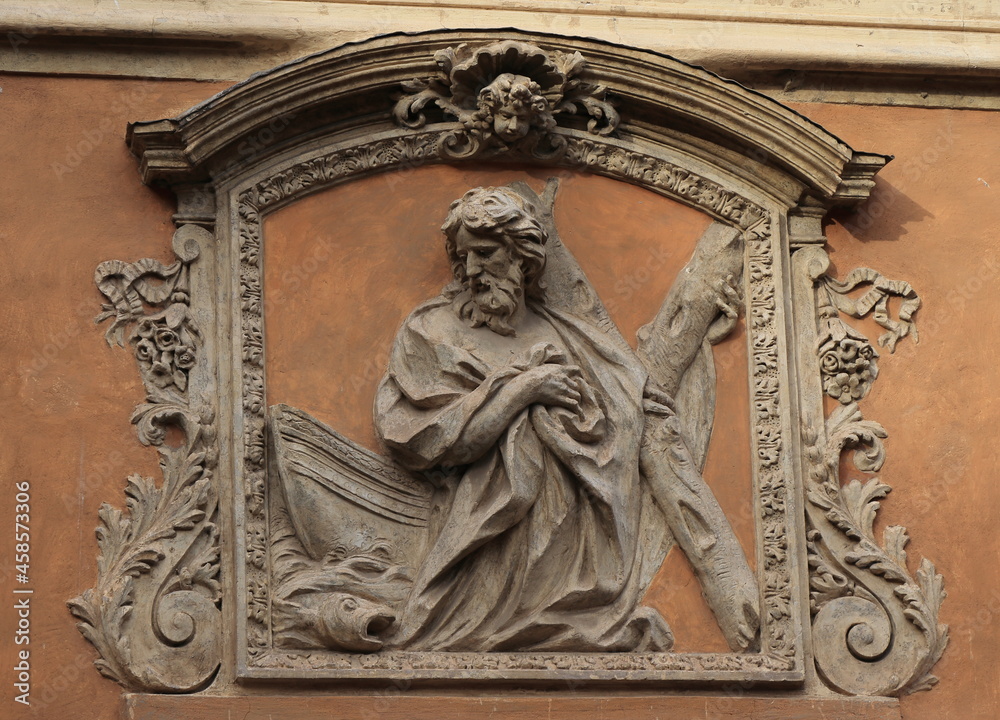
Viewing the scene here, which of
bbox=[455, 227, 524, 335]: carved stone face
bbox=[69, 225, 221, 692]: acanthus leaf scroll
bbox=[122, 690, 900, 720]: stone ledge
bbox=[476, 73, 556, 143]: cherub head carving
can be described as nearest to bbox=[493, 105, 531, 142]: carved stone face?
bbox=[476, 73, 556, 143]: cherub head carving

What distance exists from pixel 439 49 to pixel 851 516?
184 centimetres

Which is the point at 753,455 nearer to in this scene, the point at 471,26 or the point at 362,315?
the point at 362,315

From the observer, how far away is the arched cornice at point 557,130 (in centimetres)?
700

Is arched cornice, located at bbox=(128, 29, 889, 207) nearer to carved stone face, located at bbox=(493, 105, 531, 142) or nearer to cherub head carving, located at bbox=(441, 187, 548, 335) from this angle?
carved stone face, located at bbox=(493, 105, 531, 142)

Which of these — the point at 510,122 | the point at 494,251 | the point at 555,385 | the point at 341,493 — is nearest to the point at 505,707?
the point at 341,493

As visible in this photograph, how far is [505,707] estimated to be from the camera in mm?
6672

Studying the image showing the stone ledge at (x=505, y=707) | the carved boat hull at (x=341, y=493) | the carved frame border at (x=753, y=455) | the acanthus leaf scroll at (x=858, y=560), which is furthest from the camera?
the acanthus leaf scroll at (x=858, y=560)

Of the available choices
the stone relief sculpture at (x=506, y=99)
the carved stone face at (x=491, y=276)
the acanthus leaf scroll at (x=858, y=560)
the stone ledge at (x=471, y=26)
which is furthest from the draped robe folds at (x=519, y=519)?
the stone ledge at (x=471, y=26)

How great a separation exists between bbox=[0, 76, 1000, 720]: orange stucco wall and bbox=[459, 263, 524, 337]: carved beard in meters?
0.18

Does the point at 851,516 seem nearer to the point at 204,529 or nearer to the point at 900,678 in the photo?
the point at 900,678

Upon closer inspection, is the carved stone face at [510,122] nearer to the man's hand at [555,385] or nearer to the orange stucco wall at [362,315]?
the orange stucco wall at [362,315]

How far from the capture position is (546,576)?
682cm

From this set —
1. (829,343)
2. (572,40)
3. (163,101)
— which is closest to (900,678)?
(829,343)

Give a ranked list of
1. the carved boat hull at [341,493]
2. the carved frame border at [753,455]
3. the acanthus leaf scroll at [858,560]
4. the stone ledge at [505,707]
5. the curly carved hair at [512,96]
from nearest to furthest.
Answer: the stone ledge at [505,707]
the carved frame border at [753,455]
the carved boat hull at [341,493]
the acanthus leaf scroll at [858,560]
the curly carved hair at [512,96]
